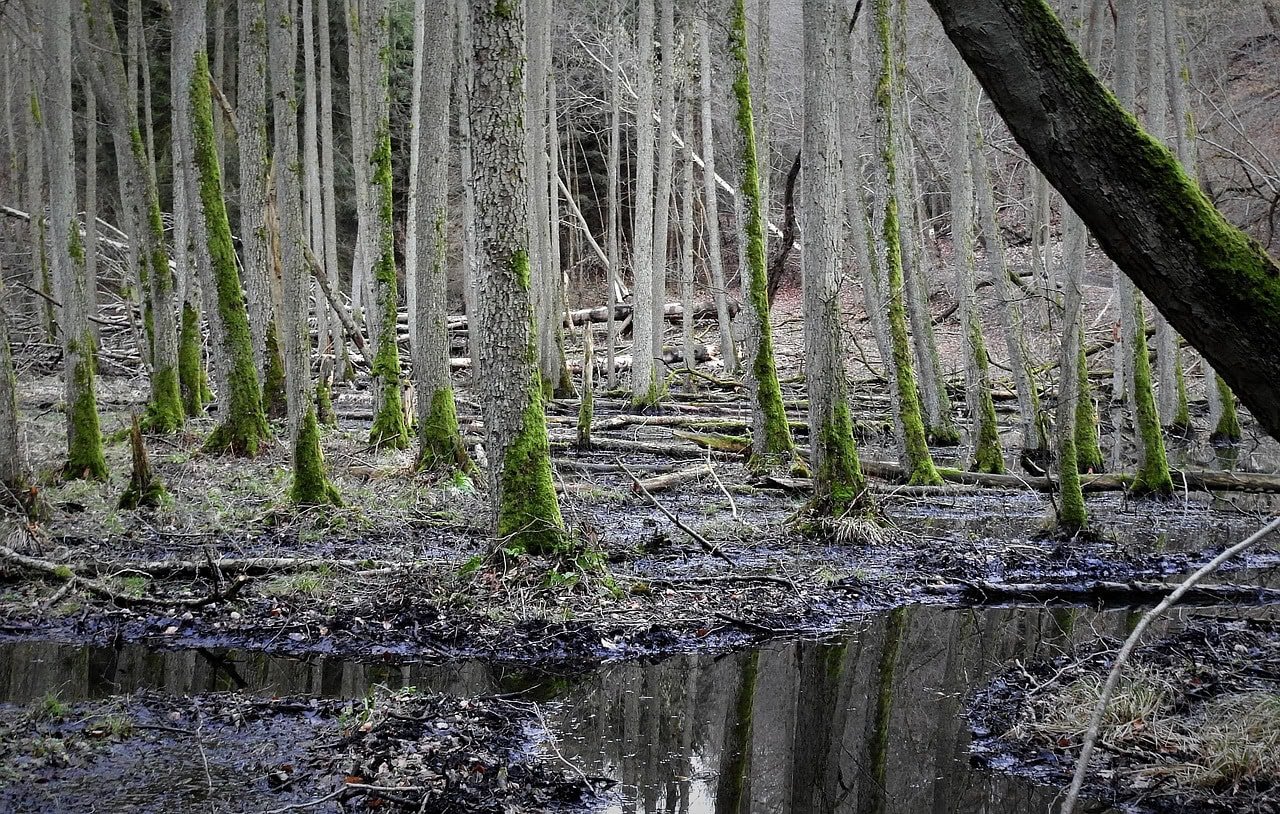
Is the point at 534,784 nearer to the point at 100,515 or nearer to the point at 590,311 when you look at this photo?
the point at 100,515

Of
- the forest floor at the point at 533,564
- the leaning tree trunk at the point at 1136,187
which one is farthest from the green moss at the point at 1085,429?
the leaning tree trunk at the point at 1136,187

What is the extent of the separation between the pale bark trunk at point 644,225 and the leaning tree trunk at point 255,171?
7.23 m

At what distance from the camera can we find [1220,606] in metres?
8.36

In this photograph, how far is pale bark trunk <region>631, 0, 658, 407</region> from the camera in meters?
18.5

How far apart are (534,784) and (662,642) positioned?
99.4 inches

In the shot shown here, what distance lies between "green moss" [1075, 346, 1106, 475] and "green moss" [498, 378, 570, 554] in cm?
560

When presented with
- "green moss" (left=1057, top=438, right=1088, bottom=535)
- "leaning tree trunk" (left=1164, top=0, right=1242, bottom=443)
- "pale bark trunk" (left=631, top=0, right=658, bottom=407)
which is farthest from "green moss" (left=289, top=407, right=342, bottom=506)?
"leaning tree trunk" (left=1164, top=0, right=1242, bottom=443)

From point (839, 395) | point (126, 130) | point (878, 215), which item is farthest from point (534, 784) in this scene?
point (126, 130)

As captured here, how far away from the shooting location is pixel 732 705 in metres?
6.11

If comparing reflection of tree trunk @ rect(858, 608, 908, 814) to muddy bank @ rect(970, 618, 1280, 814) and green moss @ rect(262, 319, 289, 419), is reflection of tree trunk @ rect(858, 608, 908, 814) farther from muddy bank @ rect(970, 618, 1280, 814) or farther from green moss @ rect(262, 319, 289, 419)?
green moss @ rect(262, 319, 289, 419)

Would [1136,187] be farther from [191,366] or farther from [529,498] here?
[191,366]

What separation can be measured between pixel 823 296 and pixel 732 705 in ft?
17.5

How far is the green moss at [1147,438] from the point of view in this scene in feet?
40.1

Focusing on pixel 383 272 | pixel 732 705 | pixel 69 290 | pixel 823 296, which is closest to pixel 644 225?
pixel 383 272
